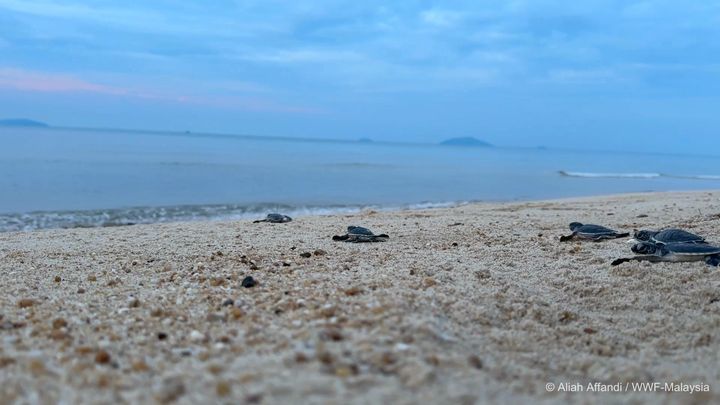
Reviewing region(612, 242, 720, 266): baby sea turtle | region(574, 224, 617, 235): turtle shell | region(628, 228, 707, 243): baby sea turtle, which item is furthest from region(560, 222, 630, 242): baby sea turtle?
region(612, 242, 720, 266): baby sea turtle

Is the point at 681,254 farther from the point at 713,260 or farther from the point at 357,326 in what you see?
the point at 357,326

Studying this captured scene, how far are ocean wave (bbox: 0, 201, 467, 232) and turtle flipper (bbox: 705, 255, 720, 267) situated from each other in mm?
12611

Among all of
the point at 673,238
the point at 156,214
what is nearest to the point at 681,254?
the point at 673,238

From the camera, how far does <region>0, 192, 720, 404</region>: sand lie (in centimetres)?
273

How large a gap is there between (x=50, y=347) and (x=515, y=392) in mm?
2610

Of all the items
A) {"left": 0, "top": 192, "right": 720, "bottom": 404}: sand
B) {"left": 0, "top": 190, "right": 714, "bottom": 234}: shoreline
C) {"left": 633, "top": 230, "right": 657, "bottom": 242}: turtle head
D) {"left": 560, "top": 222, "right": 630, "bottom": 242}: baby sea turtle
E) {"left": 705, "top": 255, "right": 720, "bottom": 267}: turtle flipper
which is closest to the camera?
{"left": 0, "top": 192, "right": 720, "bottom": 404}: sand

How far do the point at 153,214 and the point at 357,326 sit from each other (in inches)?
609

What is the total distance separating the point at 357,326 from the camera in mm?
3475

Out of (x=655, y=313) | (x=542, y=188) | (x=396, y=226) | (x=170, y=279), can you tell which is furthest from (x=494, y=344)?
(x=542, y=188)

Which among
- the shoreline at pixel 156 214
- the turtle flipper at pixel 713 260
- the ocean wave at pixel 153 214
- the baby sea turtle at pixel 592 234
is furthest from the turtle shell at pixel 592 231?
the ocean wave at pixel 153 214

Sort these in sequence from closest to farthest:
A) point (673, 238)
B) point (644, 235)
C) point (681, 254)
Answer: point (681, 254) < point (673, 238) < point (644, 235)

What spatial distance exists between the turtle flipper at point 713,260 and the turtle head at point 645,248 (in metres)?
0.50

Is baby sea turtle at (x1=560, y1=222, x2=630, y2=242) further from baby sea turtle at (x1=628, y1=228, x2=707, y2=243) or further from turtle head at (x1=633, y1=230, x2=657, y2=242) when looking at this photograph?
baby sea turtle at (x1=628, y1=228, x2=707, y2=243)

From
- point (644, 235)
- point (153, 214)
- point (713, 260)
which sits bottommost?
point (153, 214)
